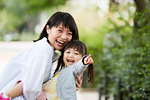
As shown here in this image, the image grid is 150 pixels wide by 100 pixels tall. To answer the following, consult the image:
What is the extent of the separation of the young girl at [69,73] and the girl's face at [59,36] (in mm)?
63

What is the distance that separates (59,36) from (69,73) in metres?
0.39

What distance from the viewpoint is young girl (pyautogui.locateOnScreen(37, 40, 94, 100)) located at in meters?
2.51

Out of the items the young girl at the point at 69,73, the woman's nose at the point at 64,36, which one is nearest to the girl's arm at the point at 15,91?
the young girl at the point at 69,73

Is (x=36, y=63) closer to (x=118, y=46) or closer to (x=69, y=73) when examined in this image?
(x=69, y=73)

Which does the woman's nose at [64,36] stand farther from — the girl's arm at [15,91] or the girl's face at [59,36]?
the girl's arm at [15,91]

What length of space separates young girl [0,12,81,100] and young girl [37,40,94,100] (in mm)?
91

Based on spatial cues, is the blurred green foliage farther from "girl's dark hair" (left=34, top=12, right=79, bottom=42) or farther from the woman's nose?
the woman's nose

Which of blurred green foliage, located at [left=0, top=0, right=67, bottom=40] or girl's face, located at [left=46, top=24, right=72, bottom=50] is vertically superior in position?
blurred green foliage, located at [left=0, top=0, right=67, bottom=40]

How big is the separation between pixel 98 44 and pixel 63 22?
5.80 meters

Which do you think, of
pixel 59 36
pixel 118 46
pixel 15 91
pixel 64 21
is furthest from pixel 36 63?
pixel 118 46

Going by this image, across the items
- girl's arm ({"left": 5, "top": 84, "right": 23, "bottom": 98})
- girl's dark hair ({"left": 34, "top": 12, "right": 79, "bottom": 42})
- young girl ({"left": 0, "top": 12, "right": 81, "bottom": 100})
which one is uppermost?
girl's dark hair ({"left": 34, "top": 12, "right": 79, "bottom": 42})

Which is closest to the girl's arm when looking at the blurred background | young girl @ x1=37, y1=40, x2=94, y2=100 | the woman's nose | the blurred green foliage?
young girl @ x1=37, y1=40, x2=94, y2=100

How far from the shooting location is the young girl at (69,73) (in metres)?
2.51

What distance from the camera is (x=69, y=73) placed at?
8.44 feet
